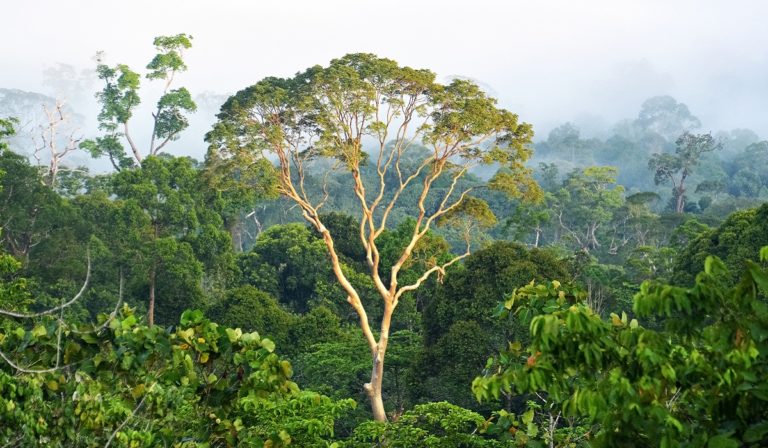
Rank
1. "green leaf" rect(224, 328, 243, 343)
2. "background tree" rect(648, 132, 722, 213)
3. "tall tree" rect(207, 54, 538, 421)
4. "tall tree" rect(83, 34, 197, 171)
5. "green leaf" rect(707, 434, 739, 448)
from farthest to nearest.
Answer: "background tree" rect(648, 132, 722, 213)
"tall tree" rect(83, 34, 197, 171)
"tall tree" rect(207, 54, 538, 421)
"green leaf" rect(224, 328, 243, 343)
"green leaf" rect(707, 434, 739, 448)

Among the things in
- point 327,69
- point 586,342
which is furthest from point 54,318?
point 327,69

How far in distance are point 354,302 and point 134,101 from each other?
2617 cm

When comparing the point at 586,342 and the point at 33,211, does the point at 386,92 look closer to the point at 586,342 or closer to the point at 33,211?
the point at 33,211

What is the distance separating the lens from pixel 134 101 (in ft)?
140

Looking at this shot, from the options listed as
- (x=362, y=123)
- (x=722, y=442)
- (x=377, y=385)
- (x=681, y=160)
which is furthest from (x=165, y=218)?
(x=681, y=160)

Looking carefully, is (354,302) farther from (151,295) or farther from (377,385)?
(151,295)

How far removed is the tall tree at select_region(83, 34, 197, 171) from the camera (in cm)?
4134

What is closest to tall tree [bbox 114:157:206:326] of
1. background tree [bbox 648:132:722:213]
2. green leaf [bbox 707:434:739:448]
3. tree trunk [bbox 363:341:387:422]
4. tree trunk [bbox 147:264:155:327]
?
tree trunk [bbox 147:264:155:327]

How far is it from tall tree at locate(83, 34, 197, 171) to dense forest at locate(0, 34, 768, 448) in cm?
10

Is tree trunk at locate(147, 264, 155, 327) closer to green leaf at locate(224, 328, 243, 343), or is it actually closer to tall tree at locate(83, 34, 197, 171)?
tall tree at locate(83, 34, 197, 171)

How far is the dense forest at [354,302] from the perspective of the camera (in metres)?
3.93

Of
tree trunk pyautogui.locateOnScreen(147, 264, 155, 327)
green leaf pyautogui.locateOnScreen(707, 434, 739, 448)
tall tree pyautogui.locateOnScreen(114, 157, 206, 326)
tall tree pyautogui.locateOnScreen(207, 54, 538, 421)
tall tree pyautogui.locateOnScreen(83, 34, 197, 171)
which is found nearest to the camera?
green leaf pyautogui.locateOnScreen(707, 434, 739, 448)

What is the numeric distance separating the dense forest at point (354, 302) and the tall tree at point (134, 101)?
10 cm

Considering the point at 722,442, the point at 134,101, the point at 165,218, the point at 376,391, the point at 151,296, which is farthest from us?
the point at 134,101
